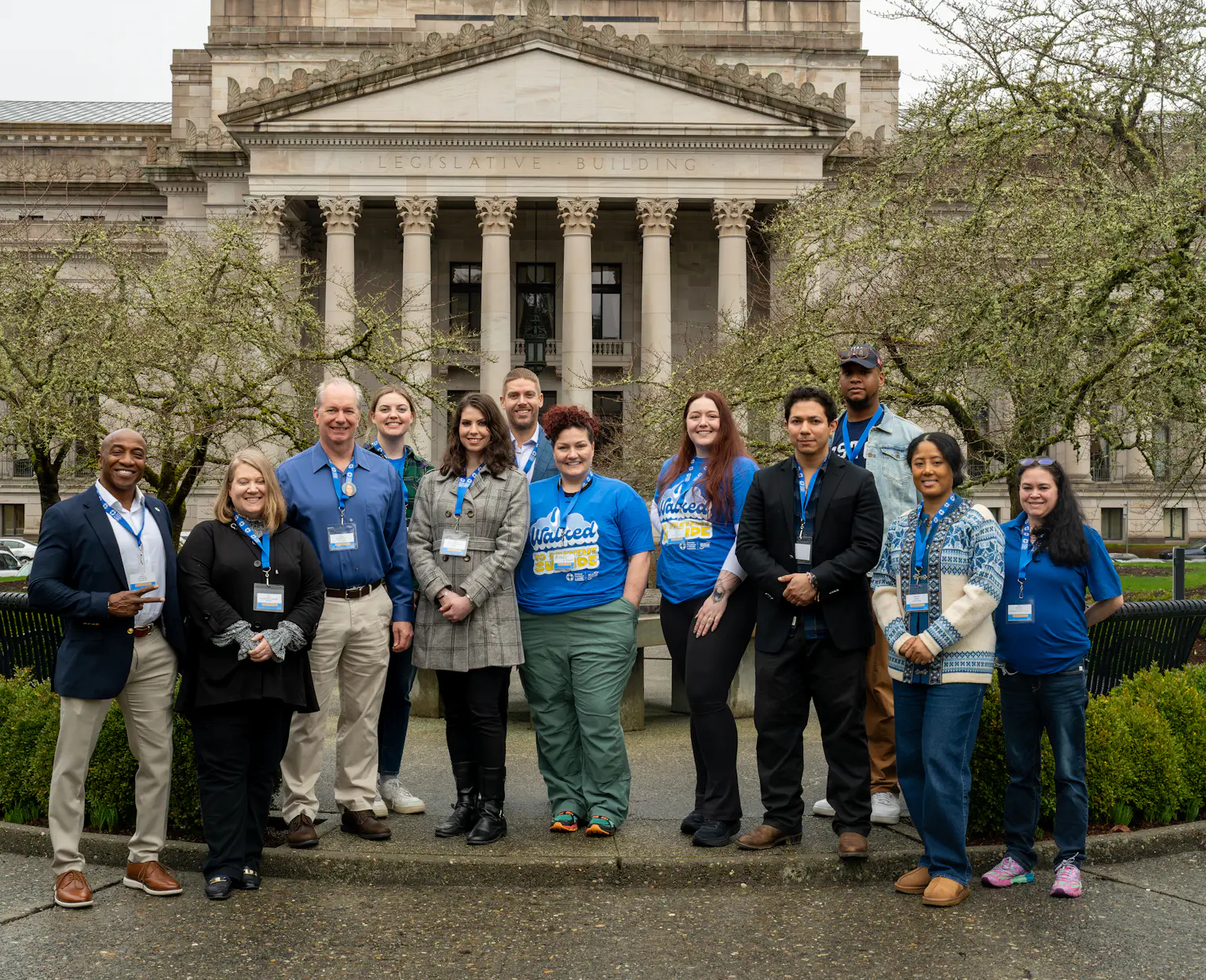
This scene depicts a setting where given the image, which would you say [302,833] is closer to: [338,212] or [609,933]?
[609,933]

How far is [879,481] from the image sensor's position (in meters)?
8.04

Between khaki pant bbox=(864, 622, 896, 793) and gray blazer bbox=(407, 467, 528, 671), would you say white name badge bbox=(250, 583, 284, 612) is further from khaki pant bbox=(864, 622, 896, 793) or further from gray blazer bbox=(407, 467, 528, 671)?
khaki pant bbox=(864, 622, 896, 793)

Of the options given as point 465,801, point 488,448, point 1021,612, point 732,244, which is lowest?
point 465,801

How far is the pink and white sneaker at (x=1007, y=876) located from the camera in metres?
6.86

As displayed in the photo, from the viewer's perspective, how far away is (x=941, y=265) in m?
16.1

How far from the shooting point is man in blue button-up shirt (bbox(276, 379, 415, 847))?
7480 mm

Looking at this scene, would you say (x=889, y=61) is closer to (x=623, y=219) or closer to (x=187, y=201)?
(x=623, y=219)

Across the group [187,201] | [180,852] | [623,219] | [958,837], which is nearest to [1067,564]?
[958,837]

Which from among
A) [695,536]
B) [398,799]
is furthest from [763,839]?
[398,799]

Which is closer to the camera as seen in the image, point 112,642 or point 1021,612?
point 112,642

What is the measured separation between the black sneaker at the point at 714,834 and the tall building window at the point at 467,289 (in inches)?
1809

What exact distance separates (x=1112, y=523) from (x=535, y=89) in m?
31.7

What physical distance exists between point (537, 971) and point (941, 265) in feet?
40.8

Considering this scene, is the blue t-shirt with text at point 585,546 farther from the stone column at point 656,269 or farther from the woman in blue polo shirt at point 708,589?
the stone column at point 656,269
